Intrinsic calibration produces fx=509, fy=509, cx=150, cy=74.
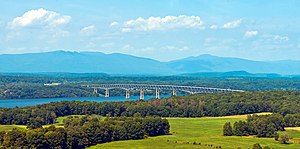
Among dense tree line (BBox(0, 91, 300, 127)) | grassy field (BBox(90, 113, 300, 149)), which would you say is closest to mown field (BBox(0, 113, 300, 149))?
grassy field (BBox(90, 113, 300, 149))

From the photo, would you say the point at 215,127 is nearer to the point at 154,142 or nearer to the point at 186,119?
the point at 186,119

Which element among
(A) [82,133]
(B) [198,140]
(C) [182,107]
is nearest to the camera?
(A) [82,133]

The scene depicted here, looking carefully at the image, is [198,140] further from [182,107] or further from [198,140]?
[182,107]

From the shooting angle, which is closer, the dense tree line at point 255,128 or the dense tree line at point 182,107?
the dense tree line at point 255,128

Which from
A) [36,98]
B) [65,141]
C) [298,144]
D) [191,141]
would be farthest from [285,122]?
[36,98]

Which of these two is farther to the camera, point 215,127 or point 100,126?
point 215,127

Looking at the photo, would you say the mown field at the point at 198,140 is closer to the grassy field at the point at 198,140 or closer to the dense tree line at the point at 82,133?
the grassy field at the point at 198,140

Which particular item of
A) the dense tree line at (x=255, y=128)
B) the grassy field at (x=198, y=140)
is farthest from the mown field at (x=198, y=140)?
the dense tree line at (x=255, y=128)

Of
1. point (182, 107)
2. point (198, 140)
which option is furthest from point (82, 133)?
point (182, 107)
